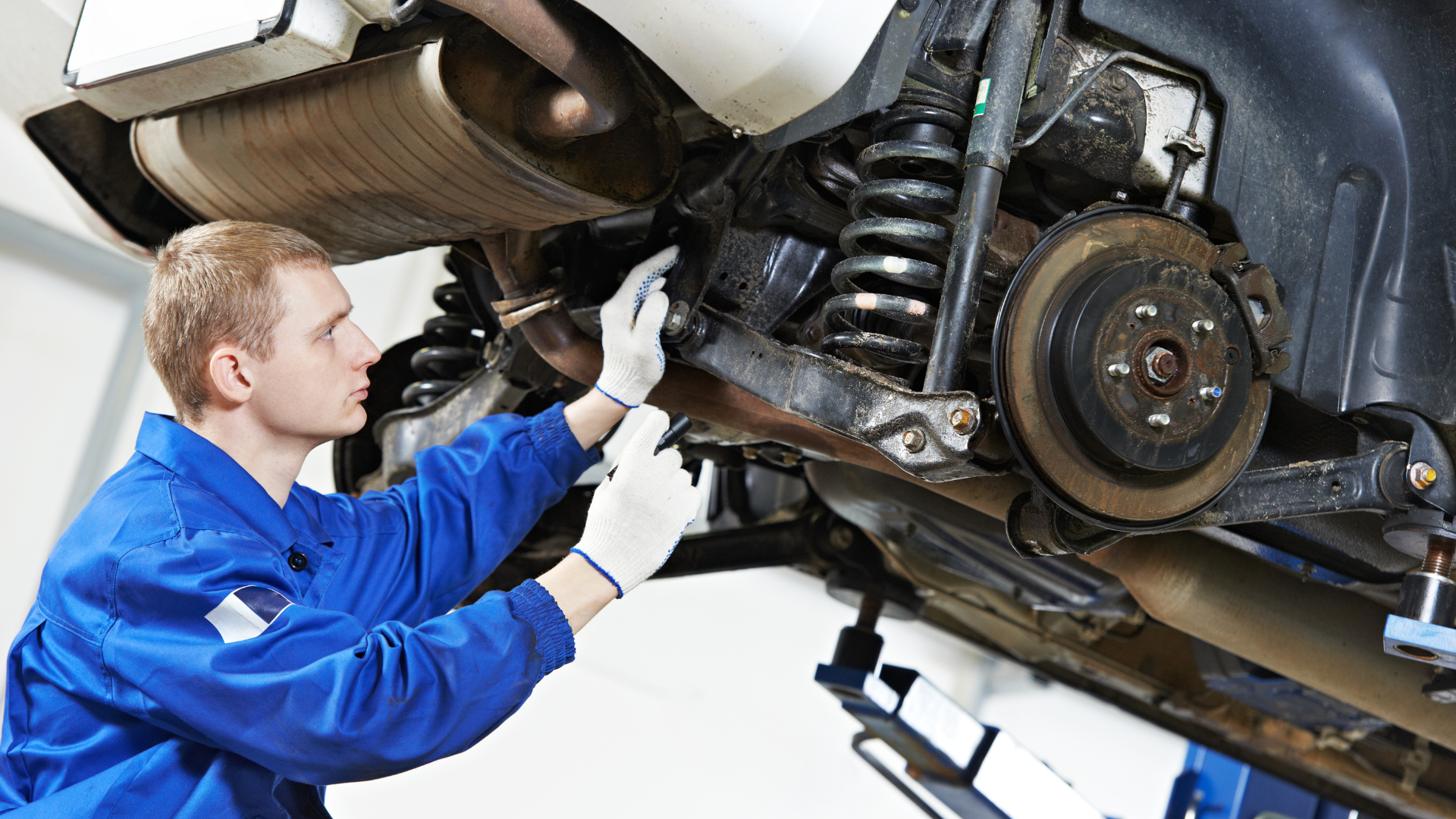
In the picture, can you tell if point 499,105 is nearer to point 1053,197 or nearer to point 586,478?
point 1053,197

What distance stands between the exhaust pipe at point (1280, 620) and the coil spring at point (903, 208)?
556 millimetres

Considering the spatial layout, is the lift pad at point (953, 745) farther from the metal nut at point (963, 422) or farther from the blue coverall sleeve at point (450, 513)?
the metal nut at point (963, 422)

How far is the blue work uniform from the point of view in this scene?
2.93 feet

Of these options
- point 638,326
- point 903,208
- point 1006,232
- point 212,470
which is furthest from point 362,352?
point 1006,232

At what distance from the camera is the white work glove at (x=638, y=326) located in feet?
4.26

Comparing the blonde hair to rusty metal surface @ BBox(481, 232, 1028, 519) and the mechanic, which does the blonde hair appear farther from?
rusty metal surface @ BBox(481, 232, 1028, 519)

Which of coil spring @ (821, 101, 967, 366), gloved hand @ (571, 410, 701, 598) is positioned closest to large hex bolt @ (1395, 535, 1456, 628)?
coil spring @ (821, 101, 967, 366)

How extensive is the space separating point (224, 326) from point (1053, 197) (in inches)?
32.9

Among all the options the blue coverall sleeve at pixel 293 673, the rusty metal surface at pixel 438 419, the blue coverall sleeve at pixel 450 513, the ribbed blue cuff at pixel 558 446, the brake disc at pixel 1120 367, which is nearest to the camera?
the blue coverall sleeve at pixel 293 673

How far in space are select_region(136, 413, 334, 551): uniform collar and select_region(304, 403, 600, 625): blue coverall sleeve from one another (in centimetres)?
13

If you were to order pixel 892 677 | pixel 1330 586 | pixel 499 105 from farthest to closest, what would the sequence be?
pixel 892 677
pixel 1330 586
pixel 499 105

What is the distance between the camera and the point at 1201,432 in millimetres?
1044

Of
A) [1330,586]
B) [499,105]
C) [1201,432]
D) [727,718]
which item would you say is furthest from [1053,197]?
[727,718]

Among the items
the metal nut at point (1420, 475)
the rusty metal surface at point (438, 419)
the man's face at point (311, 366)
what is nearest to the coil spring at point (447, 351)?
the rusty metal surface at point (438, 419)
